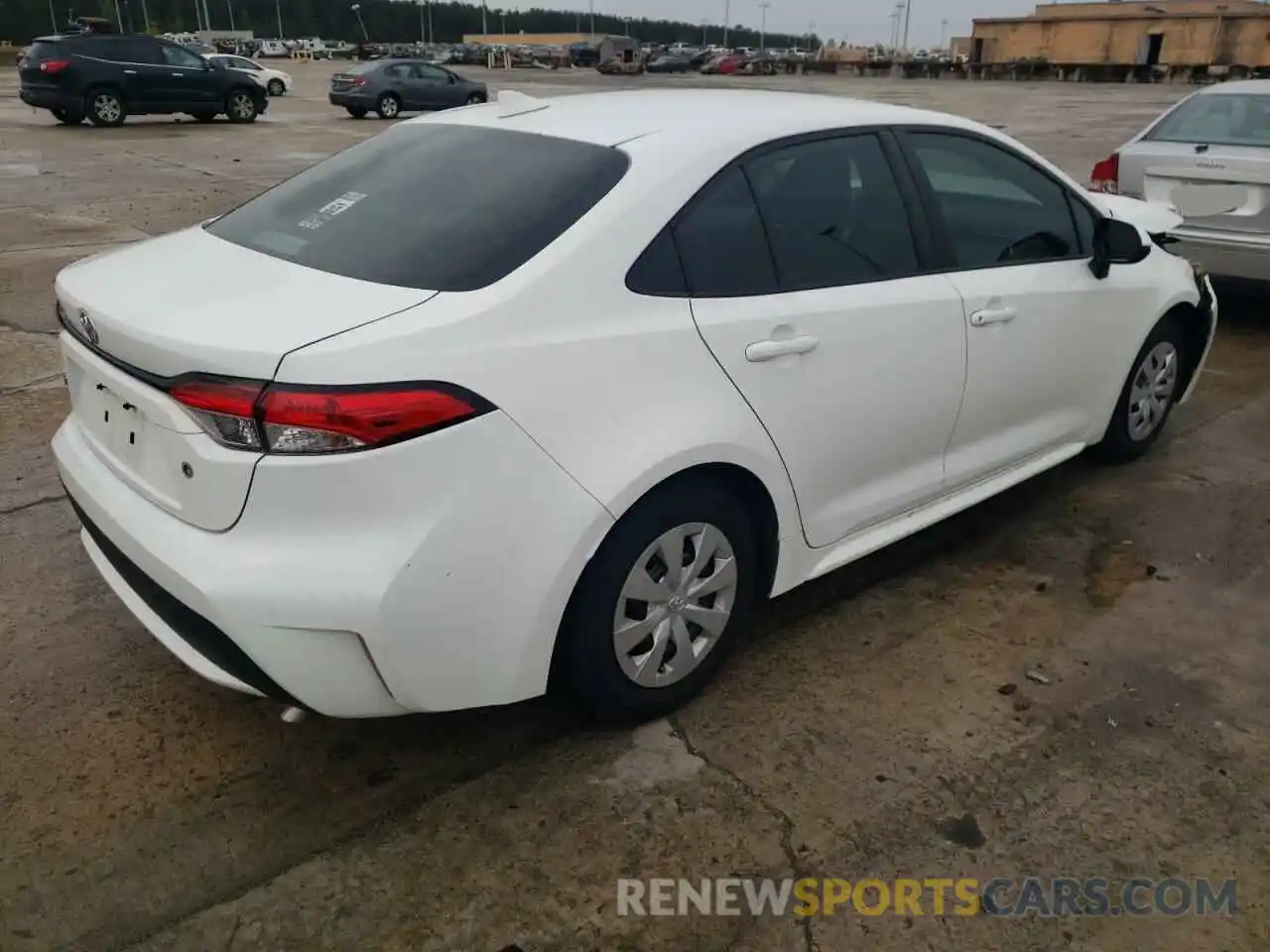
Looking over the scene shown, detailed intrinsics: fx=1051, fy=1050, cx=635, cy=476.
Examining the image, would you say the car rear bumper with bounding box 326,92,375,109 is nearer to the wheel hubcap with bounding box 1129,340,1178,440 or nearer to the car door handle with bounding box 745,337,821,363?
the wheel hubcap with bounding box 1129,340,1178,440

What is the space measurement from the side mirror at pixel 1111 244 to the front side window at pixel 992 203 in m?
0.07

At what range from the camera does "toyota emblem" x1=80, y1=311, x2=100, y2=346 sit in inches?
101

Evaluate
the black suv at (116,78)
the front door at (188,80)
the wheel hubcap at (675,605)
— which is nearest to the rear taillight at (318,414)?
the wheel hubcap at (675,605)

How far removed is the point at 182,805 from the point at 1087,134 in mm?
22829

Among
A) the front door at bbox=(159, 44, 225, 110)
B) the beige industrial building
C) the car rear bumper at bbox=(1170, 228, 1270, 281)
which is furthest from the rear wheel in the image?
the beige industrial building

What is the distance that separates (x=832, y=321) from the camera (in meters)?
2.95

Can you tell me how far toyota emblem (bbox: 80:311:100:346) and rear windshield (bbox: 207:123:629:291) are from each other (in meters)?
0.46

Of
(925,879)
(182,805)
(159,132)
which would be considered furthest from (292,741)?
(159,132)

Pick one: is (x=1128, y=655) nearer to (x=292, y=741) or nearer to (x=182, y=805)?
(x=292, y=741)

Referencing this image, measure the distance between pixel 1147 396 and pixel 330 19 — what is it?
136192 millimetres

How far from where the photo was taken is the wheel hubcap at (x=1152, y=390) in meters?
4.49

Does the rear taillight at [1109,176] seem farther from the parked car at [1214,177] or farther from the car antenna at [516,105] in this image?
the car antenna at [516,105]

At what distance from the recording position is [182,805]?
2559 mm

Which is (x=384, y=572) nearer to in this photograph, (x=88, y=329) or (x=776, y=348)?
(x=88, y=329)
